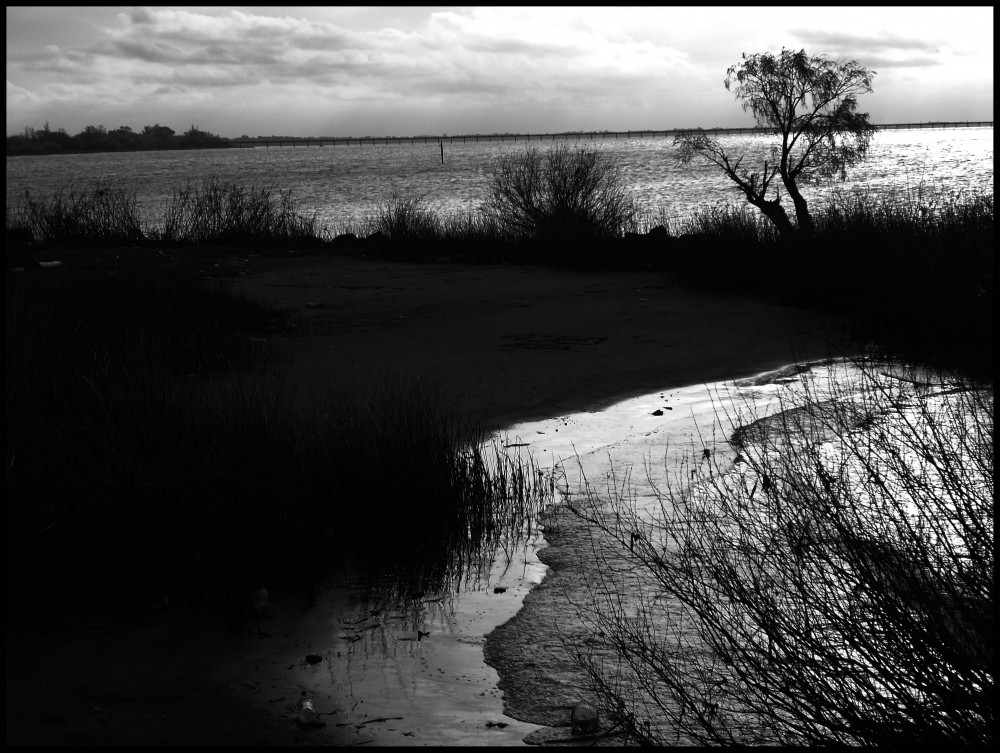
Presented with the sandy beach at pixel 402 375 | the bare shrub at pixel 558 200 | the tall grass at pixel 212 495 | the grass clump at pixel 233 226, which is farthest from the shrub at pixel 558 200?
the tall grass at pixel 212 495

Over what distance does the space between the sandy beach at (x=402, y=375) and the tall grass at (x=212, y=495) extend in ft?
0.88

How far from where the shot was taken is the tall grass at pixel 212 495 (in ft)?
14.9

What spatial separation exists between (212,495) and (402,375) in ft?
14.2

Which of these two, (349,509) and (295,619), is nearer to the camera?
(295,619)

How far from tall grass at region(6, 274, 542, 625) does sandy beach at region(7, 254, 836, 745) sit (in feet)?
0.88

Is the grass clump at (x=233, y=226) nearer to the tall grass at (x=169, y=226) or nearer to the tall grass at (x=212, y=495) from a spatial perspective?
the tall grass at (x=169, y=226)

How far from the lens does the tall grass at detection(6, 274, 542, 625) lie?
4.53m

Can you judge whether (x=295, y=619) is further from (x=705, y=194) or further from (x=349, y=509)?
(x=705, y=194)

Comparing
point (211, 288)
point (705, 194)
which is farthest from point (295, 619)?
point (705, 194)

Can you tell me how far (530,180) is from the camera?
21641 mm

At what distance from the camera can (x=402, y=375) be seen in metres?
9.09

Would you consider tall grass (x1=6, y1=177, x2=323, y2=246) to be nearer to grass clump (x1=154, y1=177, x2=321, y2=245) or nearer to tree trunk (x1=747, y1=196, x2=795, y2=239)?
grass clump (x1=154, y1=177, x2=321, y2=245)

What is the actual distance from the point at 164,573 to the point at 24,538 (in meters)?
0.67

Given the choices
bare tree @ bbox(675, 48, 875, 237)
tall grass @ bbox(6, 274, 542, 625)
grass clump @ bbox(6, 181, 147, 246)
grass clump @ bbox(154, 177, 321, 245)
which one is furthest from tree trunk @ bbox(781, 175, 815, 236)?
grass clump @ bbox(6, 181, 147, 246)
